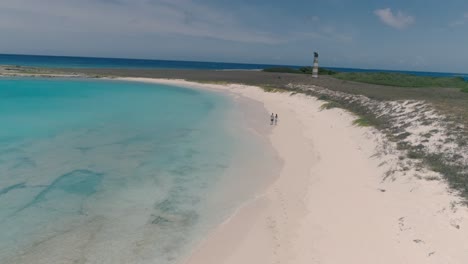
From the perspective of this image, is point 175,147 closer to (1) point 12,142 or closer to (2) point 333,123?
(1) point 12,142

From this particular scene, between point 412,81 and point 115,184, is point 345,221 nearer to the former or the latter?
point 115,184

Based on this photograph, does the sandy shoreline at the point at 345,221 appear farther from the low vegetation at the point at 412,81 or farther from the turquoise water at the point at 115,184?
the low vegetation at the point at 412,81

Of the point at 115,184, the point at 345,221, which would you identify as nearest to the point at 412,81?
the point at 345,221

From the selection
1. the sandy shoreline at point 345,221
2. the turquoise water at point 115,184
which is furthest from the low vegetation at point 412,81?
the sandy shoreline at point 345,221

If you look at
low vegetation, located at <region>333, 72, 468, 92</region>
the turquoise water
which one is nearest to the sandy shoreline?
the turquoise water

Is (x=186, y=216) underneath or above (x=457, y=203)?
underneath

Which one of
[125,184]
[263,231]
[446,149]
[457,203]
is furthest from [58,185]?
[446,149]

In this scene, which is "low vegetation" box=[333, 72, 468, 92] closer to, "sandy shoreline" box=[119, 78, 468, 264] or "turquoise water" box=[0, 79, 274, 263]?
"turquoise water" box=[0, 79, 274, 263]
